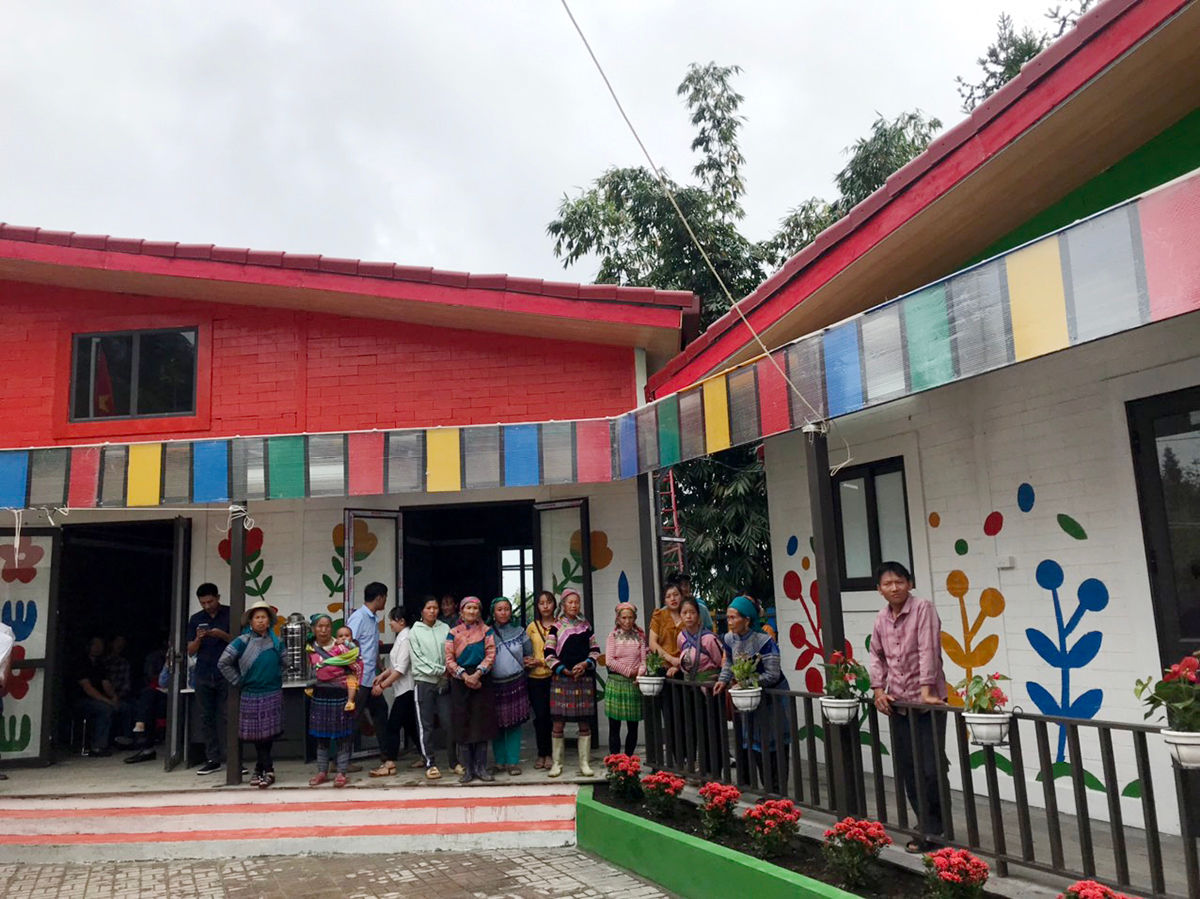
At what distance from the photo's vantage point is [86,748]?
9188mm

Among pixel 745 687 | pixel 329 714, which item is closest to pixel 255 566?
pixel 329 714

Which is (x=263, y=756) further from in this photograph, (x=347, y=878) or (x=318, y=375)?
(x=318, y=375)

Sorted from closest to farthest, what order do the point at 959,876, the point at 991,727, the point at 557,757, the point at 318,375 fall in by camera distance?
the point at 959,876
the point at 991,727
the point at 557,757
the point at 318,375

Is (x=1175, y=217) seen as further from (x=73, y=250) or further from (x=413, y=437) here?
(x=73, y=250)

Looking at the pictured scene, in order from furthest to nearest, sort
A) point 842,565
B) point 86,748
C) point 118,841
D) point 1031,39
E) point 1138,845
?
1. point 1031,39
2. point 86,748
3. point 842,565
4. point 118,841
5. point 1138,845

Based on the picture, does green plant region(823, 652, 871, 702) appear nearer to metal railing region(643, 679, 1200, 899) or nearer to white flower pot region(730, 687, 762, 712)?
metal railing region(643, 679, 1200, 899)

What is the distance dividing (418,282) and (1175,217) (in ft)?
21.1

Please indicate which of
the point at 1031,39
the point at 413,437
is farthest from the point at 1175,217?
the point at 1031,39

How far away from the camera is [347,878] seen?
596 cm

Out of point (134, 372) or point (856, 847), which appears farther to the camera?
point (134, 372)

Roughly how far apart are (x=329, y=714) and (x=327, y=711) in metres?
0.03

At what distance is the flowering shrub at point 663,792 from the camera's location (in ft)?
19.4

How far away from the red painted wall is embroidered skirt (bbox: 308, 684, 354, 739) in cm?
277

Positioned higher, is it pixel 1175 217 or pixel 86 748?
pixel 1175 217
